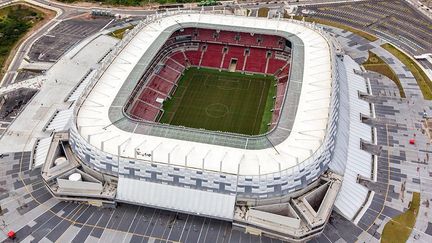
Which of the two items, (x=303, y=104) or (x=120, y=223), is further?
(x=303, y=104)

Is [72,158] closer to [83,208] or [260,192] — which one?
[83,208]

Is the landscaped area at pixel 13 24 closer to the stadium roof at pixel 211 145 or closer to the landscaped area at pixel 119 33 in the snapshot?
the landscaped area at pixel 119 33

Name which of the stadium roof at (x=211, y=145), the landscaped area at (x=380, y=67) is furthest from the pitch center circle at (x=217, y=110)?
the landscaped area at (x=380, y=67)

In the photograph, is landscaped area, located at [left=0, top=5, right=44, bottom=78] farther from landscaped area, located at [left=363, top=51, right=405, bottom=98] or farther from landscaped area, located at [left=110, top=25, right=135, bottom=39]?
landscaped area, located at [left=363, top=51, right=405, bottom=98]

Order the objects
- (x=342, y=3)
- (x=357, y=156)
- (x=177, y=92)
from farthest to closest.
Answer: (x=342, y=3) < (x=177, y=92) < (x=357, y=156)

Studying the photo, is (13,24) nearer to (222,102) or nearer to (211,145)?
(222,102)

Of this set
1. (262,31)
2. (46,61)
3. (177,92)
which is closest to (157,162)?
(177,92)

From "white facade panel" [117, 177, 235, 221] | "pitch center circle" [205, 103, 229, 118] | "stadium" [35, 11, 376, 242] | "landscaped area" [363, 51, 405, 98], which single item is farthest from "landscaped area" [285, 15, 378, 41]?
"white facade panel" [117, 177, 235, 221]
